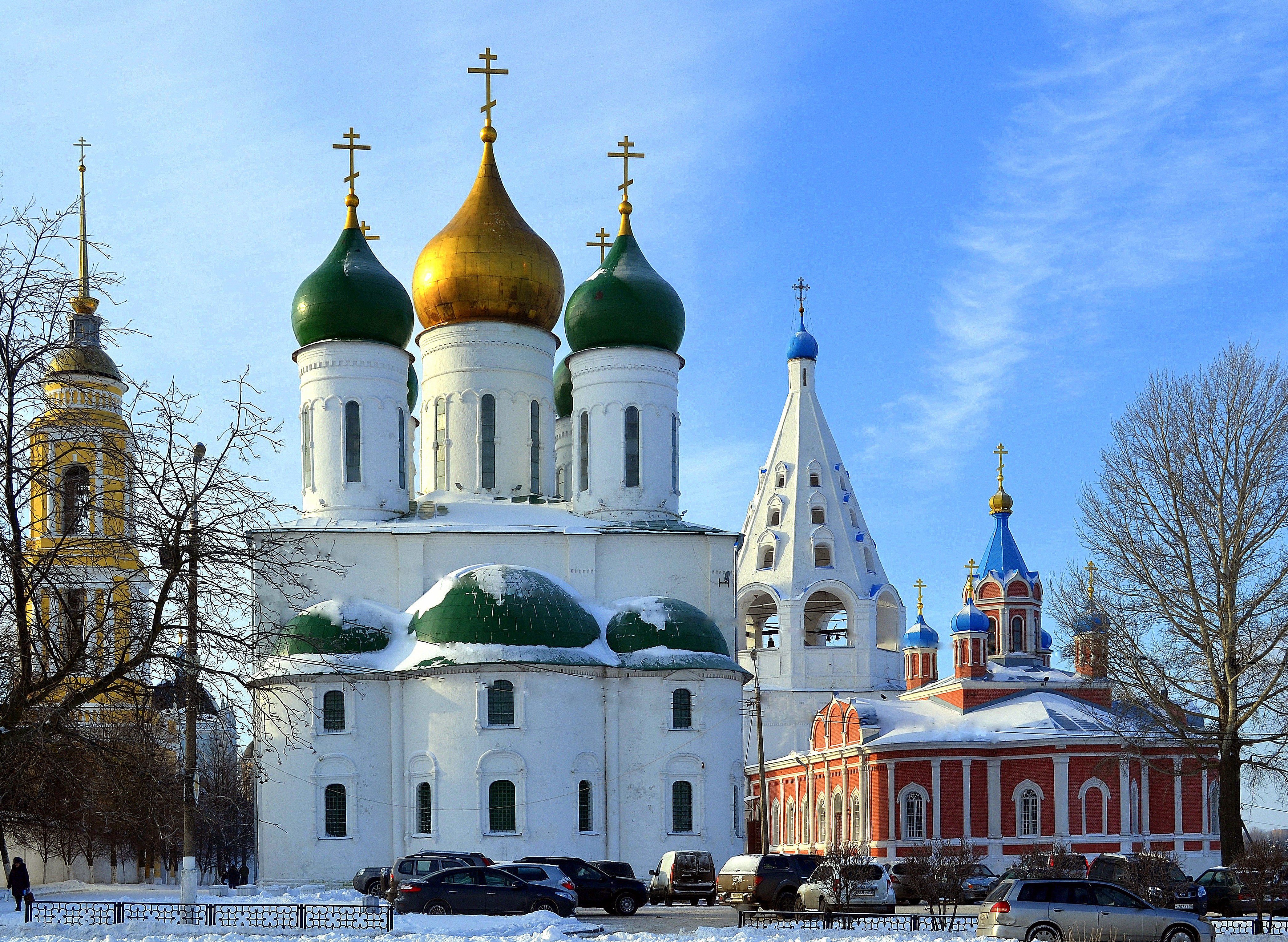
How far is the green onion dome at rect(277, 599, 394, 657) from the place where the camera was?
1200 inches

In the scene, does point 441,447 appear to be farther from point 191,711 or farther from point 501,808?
point 191,711

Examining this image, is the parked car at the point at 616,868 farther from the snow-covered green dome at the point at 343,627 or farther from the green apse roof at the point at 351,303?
the green apse roof at the point at 351,303

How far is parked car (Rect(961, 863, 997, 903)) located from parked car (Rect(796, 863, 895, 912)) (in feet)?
7.85

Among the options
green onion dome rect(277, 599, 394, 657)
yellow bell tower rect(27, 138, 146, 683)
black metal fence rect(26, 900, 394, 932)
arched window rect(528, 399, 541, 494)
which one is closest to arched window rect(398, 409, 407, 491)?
arched window rect(528, 399, 541, 494)

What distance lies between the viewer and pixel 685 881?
24.9 metres

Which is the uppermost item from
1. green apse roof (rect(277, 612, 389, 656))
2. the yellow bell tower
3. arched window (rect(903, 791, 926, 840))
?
the yellow bell tower

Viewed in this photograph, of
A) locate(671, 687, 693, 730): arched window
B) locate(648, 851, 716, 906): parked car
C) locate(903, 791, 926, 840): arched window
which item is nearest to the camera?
locate(648, 851, 716, 906): parked car

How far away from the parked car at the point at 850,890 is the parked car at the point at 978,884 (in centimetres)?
239

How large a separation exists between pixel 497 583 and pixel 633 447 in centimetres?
575

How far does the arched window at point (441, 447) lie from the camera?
35.6 meters

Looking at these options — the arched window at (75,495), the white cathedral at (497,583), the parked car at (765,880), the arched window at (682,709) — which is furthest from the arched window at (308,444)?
the arched window at (75,495)

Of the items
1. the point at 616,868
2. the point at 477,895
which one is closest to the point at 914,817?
the point at 616,868

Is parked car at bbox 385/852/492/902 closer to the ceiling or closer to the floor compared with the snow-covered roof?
closer to the floor

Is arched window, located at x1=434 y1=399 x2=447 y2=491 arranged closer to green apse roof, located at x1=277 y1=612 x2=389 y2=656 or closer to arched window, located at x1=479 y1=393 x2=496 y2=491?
arched window, located at x1=479 y1=393 x2=496 y2=491
